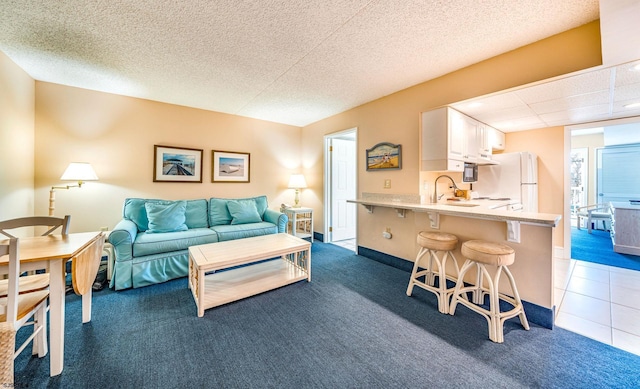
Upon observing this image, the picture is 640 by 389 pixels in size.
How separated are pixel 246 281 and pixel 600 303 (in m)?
3.52

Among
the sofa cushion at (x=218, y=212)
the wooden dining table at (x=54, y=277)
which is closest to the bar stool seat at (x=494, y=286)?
the wooden dining table at (x=54, y=277)

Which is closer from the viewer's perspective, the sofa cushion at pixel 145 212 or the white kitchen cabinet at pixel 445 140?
the white kitchen cabinet at pixel 445 140

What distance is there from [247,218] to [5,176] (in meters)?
2.50

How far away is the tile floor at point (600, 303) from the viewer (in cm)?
179

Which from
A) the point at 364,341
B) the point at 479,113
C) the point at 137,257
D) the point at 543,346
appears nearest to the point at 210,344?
the point at 364,341

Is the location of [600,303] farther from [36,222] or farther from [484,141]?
[36,222]

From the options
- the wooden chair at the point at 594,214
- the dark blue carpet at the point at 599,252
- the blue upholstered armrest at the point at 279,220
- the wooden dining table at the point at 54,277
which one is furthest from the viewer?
the wooden chair at the point at 594,214

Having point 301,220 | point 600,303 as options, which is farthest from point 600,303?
point 301,220

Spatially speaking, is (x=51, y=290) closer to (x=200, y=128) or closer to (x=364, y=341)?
(x=364, y=341)

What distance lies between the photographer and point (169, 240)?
2.80 metres

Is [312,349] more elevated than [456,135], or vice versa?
[456,135]

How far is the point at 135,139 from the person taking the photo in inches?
135

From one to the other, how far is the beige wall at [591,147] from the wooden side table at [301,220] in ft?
22.4

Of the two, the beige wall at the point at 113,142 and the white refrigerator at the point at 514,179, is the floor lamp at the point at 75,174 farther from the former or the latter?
the white refrigerator at the point at 514,179
